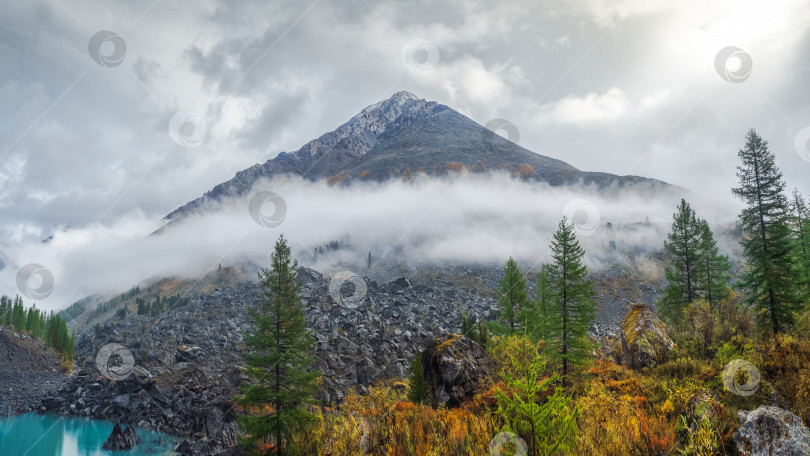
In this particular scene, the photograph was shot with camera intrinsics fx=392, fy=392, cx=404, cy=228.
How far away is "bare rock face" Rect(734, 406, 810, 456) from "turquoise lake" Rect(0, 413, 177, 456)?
53.3m


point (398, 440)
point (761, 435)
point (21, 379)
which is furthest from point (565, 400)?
point (21, 379)

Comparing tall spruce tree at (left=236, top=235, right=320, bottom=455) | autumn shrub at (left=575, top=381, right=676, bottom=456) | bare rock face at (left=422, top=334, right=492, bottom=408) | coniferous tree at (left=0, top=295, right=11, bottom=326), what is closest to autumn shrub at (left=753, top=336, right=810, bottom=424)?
autumn shrub at (left=575, top=381, right=676, bottom=456)

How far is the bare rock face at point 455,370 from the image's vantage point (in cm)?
1873

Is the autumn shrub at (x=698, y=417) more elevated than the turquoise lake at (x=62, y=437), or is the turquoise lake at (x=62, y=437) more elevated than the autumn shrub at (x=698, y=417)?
the autumn shrub at (x=698, y=417)

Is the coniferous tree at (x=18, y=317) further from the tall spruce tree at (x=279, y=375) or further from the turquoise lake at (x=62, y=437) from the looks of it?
the tall spruce tree at (x=279, y=375)

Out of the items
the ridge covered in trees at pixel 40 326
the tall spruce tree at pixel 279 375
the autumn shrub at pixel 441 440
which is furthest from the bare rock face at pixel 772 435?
the ridge covered in trees at pixel 40 326

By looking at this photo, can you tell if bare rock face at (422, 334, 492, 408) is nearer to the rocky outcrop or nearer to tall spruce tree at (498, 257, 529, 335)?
tall spruce tree at (498, 257, 529, 335)

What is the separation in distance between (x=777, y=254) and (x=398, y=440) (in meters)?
28.9

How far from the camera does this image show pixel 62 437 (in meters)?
56.3

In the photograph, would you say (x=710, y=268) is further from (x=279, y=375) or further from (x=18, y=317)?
(x=18, y=317)

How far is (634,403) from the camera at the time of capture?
1220cm

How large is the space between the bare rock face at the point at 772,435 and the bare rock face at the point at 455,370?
39.6 feet

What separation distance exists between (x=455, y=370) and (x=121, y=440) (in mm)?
52323

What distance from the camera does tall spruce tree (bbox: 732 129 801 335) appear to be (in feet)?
80.5
